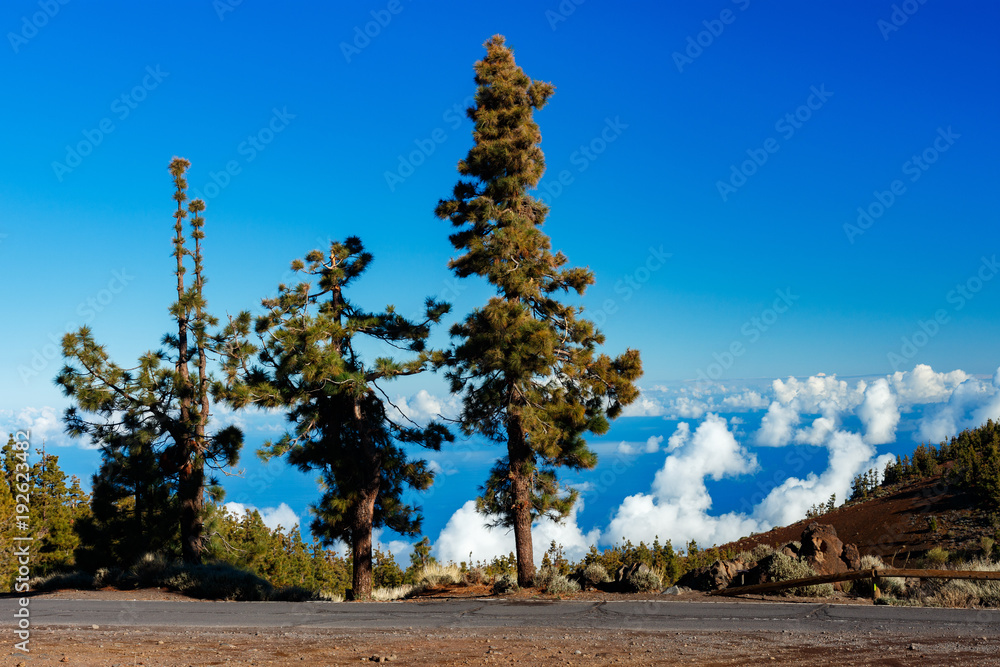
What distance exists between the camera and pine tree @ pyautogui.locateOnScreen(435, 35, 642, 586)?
17.7 metres

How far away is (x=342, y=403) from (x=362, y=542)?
13.4 ft

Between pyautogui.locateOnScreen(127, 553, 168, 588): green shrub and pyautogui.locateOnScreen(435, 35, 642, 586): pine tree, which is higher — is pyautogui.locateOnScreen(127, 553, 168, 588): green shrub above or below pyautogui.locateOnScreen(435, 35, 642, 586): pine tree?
below

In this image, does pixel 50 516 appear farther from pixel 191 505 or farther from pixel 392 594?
pixel 392 594

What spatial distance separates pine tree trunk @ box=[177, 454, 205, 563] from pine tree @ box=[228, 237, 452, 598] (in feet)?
13.8

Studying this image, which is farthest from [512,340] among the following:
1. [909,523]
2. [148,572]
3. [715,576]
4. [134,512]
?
[909,523]

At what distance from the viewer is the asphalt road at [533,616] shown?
36.7 ft

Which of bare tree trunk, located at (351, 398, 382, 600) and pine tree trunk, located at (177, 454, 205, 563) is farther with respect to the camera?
pine tree trunk, located at (177, 454, 205, 563)

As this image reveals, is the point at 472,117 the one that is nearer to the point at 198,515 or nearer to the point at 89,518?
the point at 198,515

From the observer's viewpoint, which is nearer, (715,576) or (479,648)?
(479,648)

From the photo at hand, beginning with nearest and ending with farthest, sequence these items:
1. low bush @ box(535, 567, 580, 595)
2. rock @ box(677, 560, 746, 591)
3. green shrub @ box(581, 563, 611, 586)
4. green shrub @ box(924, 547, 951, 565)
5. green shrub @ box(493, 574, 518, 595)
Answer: rock @ box(677, 560, 746, 591)
low bush @ box(535, 567, 580, 595)
green shrub @ box(493, 574, 518, 595)
green shrub @ box(581, 563, 611, 586)
green shrub @ box(924, 547, 951, 565)

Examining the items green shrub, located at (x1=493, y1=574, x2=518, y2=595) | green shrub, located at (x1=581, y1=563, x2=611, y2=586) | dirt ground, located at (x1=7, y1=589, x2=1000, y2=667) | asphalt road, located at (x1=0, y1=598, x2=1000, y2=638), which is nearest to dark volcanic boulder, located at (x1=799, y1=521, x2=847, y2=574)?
asphalt road, located at (x1=0, y1=598, x2=1000, y2=638)

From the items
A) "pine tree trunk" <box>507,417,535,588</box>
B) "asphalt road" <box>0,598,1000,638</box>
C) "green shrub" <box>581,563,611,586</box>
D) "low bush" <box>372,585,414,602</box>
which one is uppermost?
"pine tree trunk" <box>507,417,535,588</box>

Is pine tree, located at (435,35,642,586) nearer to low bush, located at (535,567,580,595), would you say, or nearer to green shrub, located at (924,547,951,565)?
low bush, located at (535,567,580,595)

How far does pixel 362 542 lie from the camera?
63.5 ft
